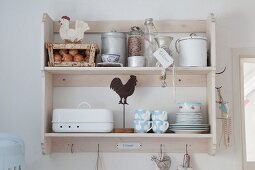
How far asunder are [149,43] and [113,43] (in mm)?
185

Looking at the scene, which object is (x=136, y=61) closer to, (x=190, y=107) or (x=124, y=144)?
(x=190, y=107)

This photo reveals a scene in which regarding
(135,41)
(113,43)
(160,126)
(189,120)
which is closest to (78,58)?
(113,43)

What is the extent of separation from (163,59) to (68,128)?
0.57 m

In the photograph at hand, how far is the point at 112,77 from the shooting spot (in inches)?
82.6

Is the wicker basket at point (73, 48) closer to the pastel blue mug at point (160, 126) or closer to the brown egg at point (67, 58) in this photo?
the brown egg at point (67, 58)

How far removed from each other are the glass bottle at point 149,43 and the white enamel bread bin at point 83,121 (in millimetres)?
347

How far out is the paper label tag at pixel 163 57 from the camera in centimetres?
189

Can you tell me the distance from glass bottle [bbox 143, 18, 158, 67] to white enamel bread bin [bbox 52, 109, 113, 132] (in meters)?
0.35

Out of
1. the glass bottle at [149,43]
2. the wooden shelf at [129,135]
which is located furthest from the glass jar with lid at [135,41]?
the wooden shelf at [129,135]

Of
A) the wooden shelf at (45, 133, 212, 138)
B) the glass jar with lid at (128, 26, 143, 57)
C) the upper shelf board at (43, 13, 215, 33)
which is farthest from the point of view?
the upper shelf board at (43, 13, 215, 33)

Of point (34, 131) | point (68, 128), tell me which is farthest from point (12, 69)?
point (68, 128)

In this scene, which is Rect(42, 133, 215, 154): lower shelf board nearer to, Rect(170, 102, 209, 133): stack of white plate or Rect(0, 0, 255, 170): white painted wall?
Rect(0, 0, 255, 170): white painted wall

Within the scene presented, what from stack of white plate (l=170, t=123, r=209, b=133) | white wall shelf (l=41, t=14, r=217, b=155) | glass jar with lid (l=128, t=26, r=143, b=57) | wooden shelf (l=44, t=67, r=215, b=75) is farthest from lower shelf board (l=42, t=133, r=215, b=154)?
glass jar with lid (l=128, t=26, r=143, b=57)

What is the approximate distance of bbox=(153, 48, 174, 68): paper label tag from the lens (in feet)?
6.21
